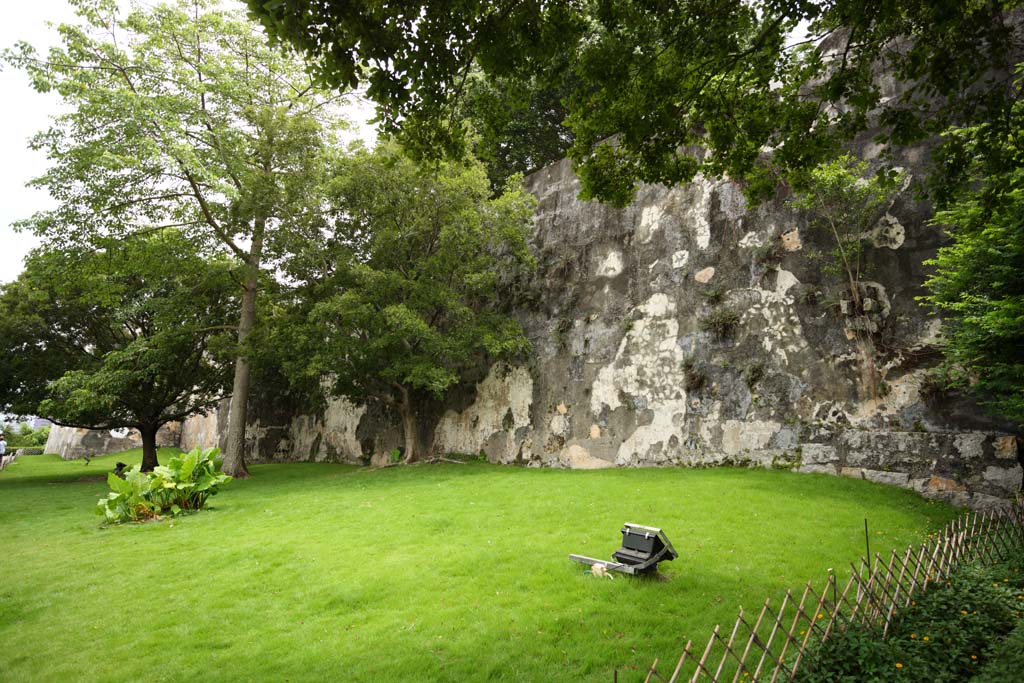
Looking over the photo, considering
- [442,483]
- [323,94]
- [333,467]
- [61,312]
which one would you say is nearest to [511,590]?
[442,483]

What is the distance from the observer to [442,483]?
12273 mm

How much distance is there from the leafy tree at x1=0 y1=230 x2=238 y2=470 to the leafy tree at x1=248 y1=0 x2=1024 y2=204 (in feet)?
43.5

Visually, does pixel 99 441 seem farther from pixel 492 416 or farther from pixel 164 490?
pixel 492 416

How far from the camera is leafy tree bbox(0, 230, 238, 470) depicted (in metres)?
14.9

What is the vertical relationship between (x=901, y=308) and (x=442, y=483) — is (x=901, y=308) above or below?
above

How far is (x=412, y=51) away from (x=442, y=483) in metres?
9.42

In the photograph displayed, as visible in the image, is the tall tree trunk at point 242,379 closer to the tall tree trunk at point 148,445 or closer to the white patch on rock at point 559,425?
the tall tree trunk at point 148,445

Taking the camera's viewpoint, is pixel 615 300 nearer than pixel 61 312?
Yes

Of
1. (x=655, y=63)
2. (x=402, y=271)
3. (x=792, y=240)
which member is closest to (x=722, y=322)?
(x=792, y=240)

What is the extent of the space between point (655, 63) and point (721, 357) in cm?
756

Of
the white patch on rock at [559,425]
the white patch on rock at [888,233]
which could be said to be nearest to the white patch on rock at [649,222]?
the white patch on rock at [888,233]

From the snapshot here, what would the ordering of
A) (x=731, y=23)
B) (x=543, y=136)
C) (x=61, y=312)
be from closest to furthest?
1. (x=731, y=23)
2. (x=61, y=312)
3. (x=543, y=136)

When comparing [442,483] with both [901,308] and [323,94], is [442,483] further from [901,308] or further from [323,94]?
[323,94]

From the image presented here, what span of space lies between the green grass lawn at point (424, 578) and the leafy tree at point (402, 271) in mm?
4123
